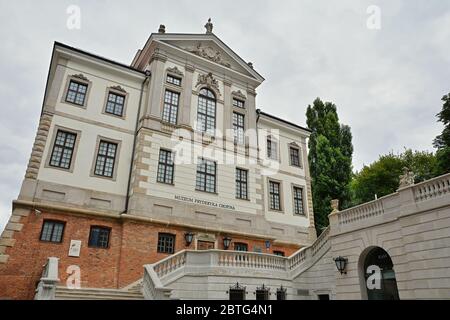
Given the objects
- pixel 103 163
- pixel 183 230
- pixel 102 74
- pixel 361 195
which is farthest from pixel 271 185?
pixel 361 195

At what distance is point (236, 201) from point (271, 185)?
481 cm

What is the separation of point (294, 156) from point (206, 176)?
10434mm

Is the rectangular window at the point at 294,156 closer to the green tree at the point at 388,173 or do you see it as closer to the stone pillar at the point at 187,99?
the stone pillar at the point at 187,99

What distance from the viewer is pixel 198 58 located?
24.0m

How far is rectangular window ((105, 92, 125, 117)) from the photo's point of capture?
803 inches

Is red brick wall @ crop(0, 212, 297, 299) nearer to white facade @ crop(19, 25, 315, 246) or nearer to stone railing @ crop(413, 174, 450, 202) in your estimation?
white facade @ crop(19, 25, 315, 246)

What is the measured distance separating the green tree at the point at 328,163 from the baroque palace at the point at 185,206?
370 centimetres

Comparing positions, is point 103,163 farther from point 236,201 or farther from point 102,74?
point 236,201

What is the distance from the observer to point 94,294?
13.1 m

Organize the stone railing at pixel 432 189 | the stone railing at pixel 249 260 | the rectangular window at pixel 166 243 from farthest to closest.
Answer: the rectangular window at pixel 166 243 < the stone railing at pixel 249 260 < the stone railing at pixel 432 189

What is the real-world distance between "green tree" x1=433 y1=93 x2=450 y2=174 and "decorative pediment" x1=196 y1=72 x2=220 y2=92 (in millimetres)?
17521

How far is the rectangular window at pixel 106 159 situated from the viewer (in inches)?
730

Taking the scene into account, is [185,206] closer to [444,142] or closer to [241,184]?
[241,184]

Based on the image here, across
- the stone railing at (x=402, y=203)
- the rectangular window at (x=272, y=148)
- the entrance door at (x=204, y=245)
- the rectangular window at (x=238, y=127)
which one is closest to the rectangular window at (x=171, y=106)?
the rectangular window at (x=238, y=127)
